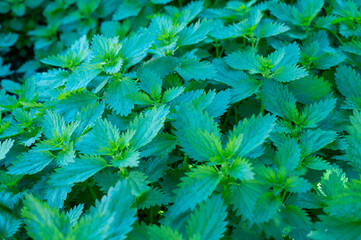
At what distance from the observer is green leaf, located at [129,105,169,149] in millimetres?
1618

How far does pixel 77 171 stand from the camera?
63.2 inches

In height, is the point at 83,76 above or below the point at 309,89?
above

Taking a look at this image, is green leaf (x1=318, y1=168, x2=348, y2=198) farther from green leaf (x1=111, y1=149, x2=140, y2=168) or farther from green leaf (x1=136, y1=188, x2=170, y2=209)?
green leaf (x1=111, y1=149, x2=140, y2=168)

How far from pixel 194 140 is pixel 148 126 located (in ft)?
0.77

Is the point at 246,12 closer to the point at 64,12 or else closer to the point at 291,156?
the point at 291,156

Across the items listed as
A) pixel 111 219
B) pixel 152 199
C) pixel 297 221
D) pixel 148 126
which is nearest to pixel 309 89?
pixel 297 221

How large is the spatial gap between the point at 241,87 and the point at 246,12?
834mm

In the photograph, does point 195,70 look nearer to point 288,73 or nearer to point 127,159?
point 288,73

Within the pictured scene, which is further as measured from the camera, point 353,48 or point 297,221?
Result: point 353,48

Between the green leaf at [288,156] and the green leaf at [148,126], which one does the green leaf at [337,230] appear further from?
the green leaf at [148,126]

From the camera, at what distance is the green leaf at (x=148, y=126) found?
1618 mm

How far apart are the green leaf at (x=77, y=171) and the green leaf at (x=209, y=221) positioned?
0.46 meters

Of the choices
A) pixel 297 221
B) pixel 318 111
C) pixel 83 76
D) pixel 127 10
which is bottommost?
pixel 297 221

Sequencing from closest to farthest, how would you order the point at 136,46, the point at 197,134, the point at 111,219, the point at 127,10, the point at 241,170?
1. the point at 111,219
2. the point at 241,170
3. the point at 197,134
4. the point at 136,46
5. the point at 127,10
